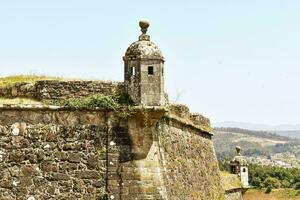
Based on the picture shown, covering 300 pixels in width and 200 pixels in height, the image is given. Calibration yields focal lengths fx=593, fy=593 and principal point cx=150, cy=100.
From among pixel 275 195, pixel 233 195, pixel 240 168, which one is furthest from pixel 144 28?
pixel 275 195

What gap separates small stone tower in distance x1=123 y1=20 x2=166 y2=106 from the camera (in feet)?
44.9

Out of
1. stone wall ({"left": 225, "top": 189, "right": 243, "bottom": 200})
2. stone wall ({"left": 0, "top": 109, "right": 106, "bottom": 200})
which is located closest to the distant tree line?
stone wall ({"left": 225, "top": 189, "right": 243, "bottom": 200})

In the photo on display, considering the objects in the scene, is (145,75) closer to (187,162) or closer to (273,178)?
(187,162)

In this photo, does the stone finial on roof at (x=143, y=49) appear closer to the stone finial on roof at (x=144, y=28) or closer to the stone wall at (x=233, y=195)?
the stone finial on roof at (x=144, y=28)

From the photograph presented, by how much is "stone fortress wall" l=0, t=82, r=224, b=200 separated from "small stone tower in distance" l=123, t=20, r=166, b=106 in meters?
0.29

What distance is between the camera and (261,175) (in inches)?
3110

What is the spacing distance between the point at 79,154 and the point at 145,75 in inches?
93.3

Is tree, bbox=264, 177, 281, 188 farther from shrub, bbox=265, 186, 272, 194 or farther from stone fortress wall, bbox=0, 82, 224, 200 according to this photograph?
stone fortress wall, bbox=0, 82, 224, 200

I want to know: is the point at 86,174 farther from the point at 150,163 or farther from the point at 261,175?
the point at 261,175

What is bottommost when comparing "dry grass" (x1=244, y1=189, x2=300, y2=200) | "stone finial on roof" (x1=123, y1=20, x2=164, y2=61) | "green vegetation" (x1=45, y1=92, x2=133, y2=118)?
"dry grass" (x1=244, y1=189, x2=300, y2=200)

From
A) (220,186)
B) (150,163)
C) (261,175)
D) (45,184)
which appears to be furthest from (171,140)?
(261,175)

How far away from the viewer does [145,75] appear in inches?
540

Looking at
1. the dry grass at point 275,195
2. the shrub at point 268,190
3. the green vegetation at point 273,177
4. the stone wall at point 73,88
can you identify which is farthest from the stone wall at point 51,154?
the green vegetation at point 273,177

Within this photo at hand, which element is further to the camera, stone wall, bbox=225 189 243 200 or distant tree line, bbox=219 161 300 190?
distant tree line, bbox=219 161 300 190
